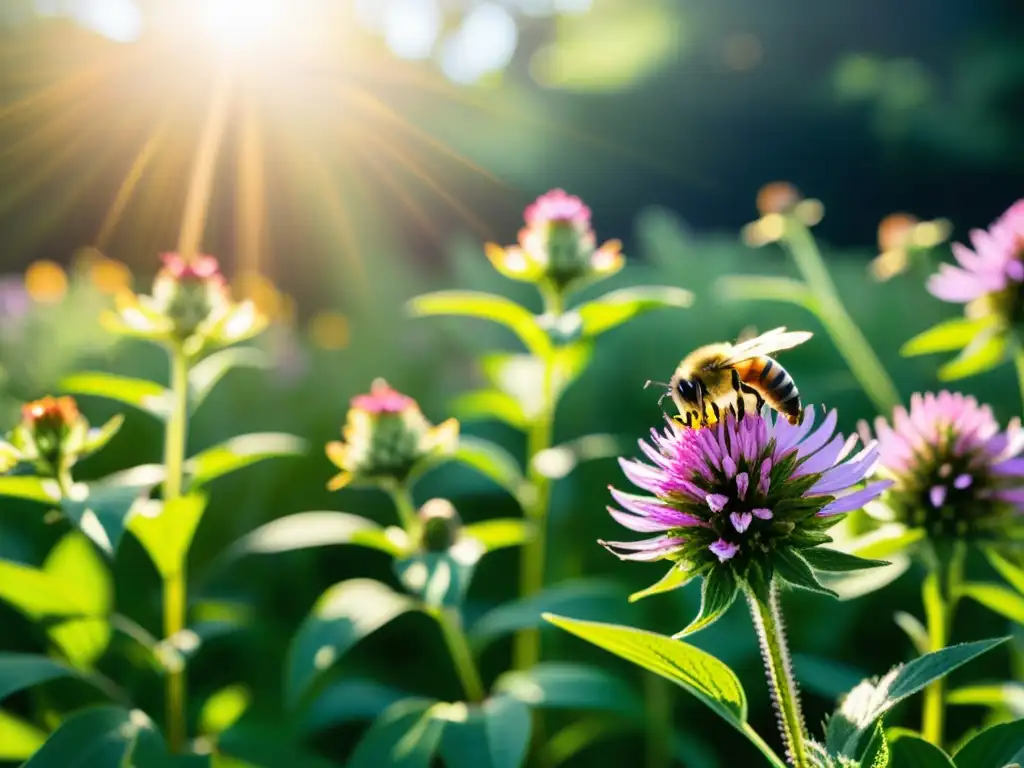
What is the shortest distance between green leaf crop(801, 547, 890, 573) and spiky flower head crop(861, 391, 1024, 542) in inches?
8.9

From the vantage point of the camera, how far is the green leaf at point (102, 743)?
85 centimetres

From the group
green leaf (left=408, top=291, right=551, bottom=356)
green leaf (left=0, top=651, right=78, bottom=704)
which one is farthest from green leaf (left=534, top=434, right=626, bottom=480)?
green leaf (left=0, top=651, right=78, bottom=704)

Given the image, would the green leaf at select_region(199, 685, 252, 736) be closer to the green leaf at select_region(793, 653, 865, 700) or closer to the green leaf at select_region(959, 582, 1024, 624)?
the green leaf at select_region(793, 653, 865, 700)

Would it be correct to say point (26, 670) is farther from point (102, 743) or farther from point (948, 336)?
point (948, 336)

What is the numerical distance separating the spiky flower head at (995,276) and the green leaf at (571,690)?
0.57 metres

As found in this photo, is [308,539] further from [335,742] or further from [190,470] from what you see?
[335,742]

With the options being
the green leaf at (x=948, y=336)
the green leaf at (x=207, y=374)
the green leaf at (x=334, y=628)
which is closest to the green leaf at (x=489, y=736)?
the green leaf at (x=334, y=628)

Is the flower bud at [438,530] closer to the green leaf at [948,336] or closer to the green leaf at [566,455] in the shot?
the green leaf at [566,455]

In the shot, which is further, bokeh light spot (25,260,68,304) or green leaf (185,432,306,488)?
bokeh light spot (25,260,68,304)

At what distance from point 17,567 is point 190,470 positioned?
0.19m

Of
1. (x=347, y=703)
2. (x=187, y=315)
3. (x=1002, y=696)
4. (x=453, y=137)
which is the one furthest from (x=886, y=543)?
(x=453, y=137)

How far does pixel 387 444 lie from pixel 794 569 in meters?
0.53

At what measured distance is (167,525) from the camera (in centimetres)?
91

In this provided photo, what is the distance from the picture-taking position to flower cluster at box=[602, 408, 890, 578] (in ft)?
2.07
